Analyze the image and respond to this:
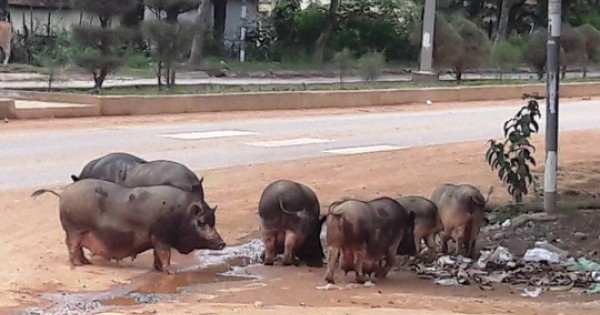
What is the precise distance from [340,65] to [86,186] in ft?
81.4

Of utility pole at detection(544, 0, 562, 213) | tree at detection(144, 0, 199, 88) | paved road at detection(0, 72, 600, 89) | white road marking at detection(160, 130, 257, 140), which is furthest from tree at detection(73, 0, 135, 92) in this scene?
utility pole at detection(544, 0, 562, 213)

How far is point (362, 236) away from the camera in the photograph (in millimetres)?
9625

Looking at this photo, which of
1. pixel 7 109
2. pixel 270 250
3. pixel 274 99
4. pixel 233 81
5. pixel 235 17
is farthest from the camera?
pixel 235 17

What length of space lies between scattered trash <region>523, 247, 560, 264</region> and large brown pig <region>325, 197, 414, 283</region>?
1.26m

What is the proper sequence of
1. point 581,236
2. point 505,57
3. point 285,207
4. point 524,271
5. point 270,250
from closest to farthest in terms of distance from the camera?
point 524,271 → point 285,207 → point 270,250 → point 581,236 → point 505,57

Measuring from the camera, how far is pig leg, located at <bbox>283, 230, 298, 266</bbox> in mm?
10383

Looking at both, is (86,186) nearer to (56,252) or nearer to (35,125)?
(56,252)

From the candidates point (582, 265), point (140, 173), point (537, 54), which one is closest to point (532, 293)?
point (582, 265)

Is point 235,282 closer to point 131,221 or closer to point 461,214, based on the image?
point 131,221

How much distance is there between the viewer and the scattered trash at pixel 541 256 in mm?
10511

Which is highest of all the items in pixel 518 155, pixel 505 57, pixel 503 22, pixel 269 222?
pixel 503 22

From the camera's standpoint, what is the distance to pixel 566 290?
31.2ft

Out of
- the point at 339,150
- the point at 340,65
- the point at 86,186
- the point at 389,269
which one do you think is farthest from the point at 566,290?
the point at 340,65

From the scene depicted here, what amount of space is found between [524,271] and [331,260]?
166cm
